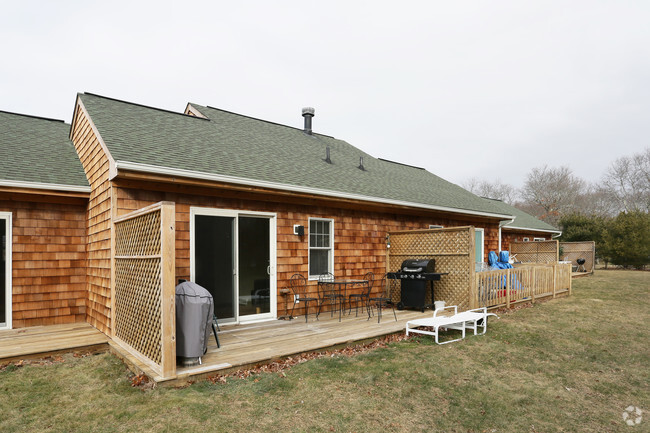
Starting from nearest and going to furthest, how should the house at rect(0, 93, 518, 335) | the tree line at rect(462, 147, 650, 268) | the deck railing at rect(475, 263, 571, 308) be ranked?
the house at rect(0, 93, 518, 335), the deck railing at rect(475, 263, 571, 308), the tree line at rect(462, 147, 650, 268)

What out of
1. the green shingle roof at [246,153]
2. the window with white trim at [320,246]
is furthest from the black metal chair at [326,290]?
the green shingle roof at [246,153]

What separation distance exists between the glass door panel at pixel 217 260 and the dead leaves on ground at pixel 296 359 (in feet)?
6.83

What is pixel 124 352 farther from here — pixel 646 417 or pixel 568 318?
pixel 568 318

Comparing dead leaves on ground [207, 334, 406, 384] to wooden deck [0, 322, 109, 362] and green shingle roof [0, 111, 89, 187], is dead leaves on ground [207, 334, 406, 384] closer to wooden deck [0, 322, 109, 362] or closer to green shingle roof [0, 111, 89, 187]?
wooden deck [0, 322, 109, 362]

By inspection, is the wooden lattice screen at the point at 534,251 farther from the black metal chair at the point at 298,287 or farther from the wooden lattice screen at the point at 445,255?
the black metal chair at the point at 298,287

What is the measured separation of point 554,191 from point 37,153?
37739mm

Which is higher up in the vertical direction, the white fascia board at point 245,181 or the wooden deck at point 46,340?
the white fascia board at point 245,181

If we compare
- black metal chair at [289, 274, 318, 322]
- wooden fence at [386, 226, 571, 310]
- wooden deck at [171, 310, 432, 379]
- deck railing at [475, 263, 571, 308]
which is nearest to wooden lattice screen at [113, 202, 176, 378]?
wooden deck at [171, 310, 432, 379]

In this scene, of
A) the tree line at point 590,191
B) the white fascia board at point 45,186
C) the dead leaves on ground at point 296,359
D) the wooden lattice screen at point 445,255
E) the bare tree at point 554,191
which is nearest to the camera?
the dead leaves on ground at point 296,359

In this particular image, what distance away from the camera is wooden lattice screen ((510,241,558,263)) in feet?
53.8

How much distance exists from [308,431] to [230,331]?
3.23m

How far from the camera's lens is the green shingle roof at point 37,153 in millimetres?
6363

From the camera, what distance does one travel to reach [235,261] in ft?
22.1

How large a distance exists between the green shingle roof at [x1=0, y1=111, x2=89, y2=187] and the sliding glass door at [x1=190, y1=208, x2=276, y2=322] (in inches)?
89.7
